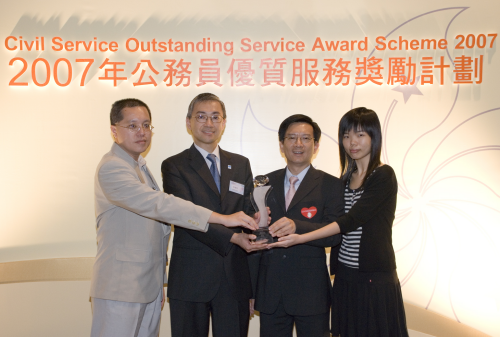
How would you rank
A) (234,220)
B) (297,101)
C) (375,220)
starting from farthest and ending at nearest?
(297,101)
(375,220)
(234,220)

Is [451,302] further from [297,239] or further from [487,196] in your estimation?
[297,239]

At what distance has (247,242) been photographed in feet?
7.55

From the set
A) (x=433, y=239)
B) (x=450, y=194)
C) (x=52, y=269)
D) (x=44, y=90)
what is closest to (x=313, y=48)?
(x=450, y=194)

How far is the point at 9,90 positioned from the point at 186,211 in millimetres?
2445

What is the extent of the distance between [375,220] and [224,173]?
0.95m

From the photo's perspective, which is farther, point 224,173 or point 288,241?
point 224,173

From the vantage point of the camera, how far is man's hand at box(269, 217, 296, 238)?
2.26 metres

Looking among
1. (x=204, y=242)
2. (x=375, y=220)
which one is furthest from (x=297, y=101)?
(x=204, y=242)

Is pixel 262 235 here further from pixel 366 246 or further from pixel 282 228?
pixel 366 246

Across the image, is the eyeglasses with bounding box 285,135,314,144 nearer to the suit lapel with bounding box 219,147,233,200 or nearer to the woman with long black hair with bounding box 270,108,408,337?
the woman with long black hair with bounding box 270,108,408,337

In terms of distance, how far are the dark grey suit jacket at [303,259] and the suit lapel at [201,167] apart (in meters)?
0.40

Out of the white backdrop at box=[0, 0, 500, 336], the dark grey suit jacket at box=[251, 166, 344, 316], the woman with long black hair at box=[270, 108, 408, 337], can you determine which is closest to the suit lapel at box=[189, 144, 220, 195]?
the dark grey suit jacket at box=[251, 166, 344, 316]

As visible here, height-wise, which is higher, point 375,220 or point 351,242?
point 375,220

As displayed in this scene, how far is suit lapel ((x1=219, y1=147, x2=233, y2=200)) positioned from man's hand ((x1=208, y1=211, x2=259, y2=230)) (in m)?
0.17
